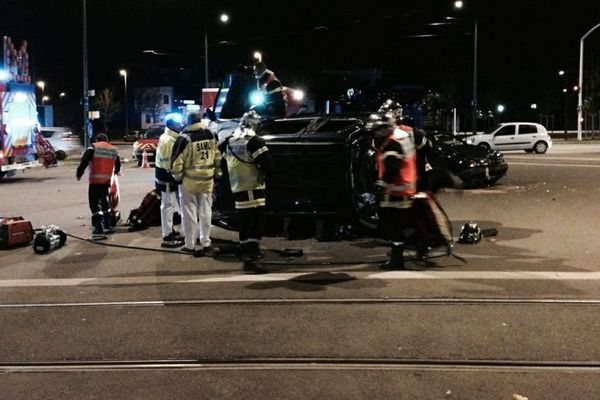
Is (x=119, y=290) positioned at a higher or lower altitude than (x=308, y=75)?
lower

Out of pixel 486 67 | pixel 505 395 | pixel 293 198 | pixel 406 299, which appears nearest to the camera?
pixel 505 395

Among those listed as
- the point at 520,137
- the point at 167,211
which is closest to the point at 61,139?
the point at 520,137

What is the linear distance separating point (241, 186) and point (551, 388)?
4.74 metres

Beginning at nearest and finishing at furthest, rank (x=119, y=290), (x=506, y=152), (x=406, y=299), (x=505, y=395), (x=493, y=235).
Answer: (x=505, y=395) → (x=406, y=299) → (x=119, y=290) → (x=493, y=235) → (x=506, y=152)

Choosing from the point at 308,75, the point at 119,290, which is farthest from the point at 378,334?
the point at 308,75

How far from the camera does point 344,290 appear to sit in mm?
7285

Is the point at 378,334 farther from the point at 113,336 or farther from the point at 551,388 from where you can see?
the point at 113,336

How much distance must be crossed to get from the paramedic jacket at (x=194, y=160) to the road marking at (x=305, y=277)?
1498mm

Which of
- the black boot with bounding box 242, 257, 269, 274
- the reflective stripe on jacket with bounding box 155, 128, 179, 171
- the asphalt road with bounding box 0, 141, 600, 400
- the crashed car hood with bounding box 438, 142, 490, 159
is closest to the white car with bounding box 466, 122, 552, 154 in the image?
the crashed car hood with bounding box 438, 142, 490, 159

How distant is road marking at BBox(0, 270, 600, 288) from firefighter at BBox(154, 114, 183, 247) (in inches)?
74.9

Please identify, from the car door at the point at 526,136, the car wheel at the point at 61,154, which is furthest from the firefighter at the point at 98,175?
the car door at the point at 526,136

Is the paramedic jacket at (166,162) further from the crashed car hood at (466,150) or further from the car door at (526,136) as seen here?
the car door at (526,136)

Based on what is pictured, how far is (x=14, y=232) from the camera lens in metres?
10.0

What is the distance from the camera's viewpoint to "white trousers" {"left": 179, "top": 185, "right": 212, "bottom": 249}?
9281 mm
